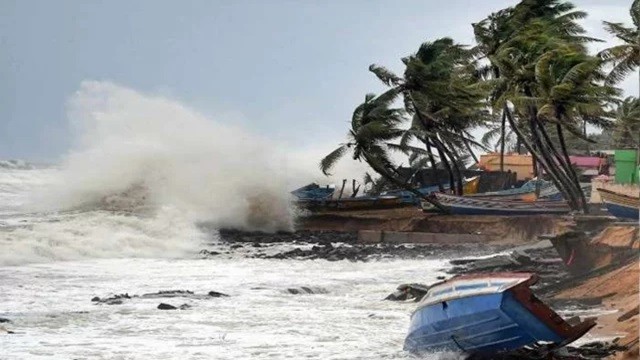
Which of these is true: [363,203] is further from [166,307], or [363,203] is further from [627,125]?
[166,307]

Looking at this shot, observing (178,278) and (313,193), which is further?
(313,193)

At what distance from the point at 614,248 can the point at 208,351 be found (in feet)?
29.7

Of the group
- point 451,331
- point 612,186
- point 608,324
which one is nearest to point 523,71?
point 612,186

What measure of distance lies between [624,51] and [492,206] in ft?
35.7

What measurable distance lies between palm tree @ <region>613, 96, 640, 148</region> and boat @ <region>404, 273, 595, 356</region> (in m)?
27.2

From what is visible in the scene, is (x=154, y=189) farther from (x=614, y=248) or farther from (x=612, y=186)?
(x=614, y=248)

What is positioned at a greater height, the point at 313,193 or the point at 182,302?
the point at 313,193

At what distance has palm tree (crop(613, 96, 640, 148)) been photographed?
1596 inches

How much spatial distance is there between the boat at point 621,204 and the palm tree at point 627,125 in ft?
44.7

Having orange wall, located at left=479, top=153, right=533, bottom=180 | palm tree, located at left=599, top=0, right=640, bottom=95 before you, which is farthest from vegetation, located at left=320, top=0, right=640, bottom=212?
orange wall, located at left=479, top=153, right=533, bottom=180

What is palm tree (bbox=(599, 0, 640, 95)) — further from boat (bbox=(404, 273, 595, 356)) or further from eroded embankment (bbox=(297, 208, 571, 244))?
boat (bbox=(404, 273, 595, 356))

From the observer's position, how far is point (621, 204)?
22438mm

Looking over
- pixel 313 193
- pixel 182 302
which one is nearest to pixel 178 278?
pixel 182 302

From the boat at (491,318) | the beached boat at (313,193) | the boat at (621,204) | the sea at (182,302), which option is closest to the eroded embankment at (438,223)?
the boat at (621,204)
